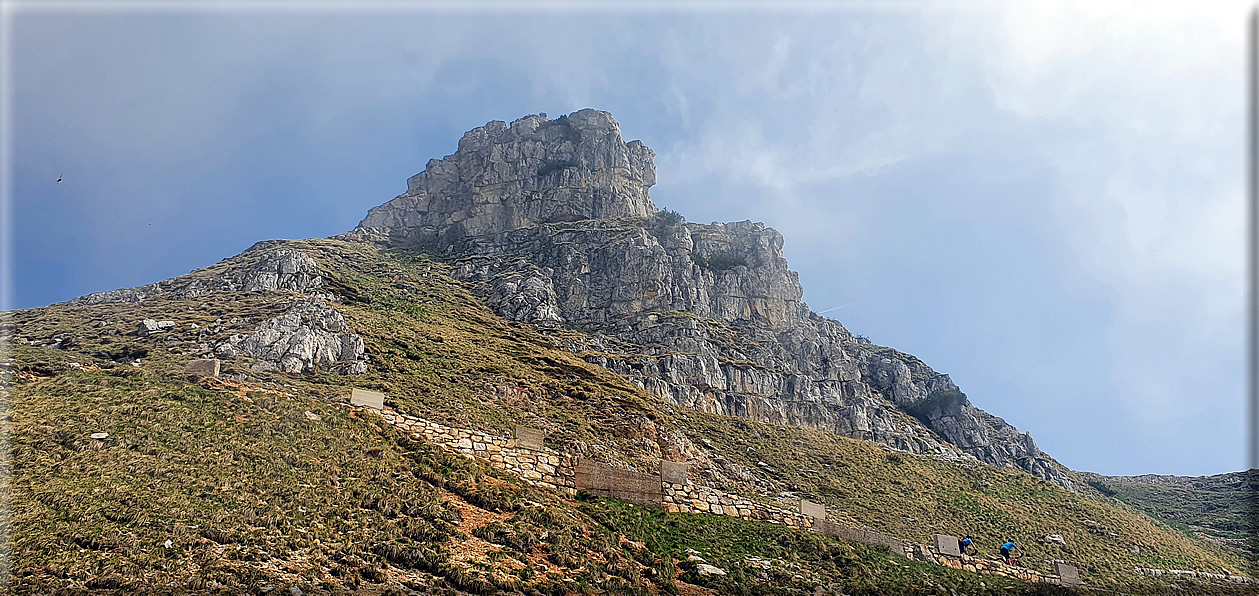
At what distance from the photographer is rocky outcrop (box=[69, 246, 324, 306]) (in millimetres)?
41656

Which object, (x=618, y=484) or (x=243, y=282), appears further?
(x=243, y=282)

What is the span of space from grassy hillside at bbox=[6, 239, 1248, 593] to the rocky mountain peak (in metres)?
29.0

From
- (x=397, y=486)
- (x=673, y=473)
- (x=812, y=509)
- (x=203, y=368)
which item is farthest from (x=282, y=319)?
(x=812, y=509)

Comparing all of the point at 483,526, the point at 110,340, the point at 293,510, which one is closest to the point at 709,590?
the point at 483,526

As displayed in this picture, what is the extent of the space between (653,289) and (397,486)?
1642 inches

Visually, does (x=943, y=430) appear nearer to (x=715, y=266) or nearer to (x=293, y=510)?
(x=715, y=266)

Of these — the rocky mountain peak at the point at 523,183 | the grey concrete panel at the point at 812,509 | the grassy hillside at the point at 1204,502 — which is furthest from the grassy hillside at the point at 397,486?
the rocky mountain peak at the point at 523,183

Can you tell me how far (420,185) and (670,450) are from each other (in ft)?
191

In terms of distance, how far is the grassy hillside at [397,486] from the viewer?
1493cm

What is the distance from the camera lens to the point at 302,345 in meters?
31.0

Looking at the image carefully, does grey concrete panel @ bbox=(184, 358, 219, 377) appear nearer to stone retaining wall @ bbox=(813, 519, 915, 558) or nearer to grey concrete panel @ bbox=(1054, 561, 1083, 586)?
stone retaining wall @ bbox=(813, 519, 915, 558)

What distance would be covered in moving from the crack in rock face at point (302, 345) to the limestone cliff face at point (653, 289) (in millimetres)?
19398

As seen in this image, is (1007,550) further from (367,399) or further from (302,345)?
(302,345)

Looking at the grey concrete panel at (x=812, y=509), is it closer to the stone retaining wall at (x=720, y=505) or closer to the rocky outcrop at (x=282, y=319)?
the stone retaining wall at (x=720, y=505)
